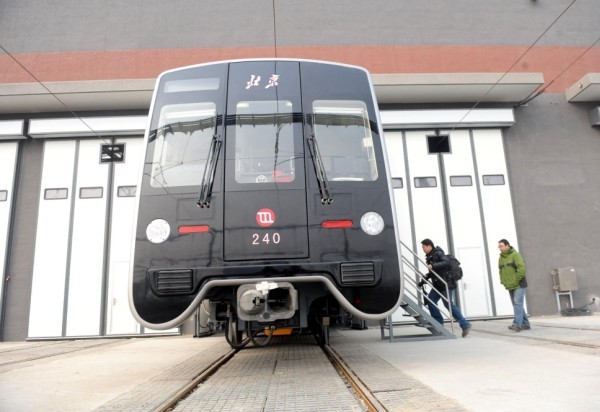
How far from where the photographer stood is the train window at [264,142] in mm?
3951

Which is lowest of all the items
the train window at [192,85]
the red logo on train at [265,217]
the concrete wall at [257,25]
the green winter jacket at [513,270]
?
the green winter jacket at [513,270]

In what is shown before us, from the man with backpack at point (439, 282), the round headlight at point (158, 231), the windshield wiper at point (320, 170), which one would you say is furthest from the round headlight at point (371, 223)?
the man with backpack at point (439, 282)

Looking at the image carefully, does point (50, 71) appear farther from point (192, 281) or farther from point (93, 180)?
point (192, 281)

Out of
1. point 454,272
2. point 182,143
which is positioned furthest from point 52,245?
point 454,272

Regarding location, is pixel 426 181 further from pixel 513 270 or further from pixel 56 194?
pixel 56 194

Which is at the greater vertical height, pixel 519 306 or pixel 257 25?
pixel 257 25

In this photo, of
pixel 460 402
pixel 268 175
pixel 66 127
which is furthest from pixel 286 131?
pixel 66 127

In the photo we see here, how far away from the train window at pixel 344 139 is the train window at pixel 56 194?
8651 millimetres

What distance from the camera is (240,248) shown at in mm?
3658

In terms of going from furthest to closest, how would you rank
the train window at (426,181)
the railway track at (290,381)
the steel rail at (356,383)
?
1. the train window at (426,181)
2. the railway track at (290,381)
3. the steel rail at (356,383)

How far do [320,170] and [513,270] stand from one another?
480 centimetres

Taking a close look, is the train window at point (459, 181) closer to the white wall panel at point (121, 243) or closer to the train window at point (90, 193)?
the white wall panel at point (121, 243)

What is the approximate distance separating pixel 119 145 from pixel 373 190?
342 inches

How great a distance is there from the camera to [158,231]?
368 centimetres
